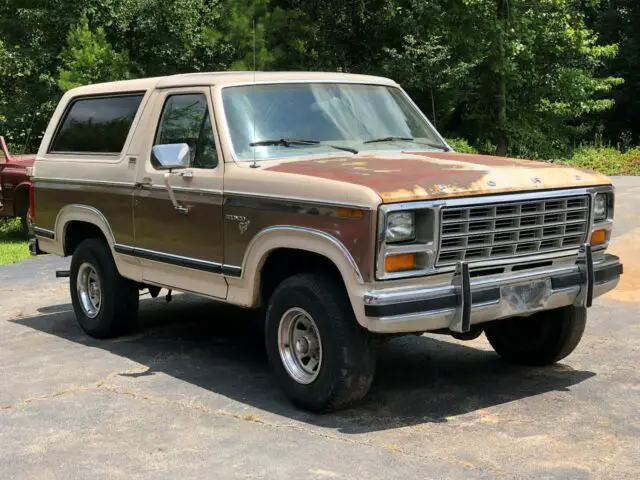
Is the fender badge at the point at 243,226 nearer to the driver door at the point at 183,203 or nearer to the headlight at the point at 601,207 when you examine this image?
the driver door at the point at 183,203

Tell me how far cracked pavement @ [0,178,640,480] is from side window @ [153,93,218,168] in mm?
1585

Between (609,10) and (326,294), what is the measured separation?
39.2 m

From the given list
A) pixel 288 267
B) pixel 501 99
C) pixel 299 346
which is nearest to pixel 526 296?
pixel 299 346

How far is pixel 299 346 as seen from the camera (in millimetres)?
5570

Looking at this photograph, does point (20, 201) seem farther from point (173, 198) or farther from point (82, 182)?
point (173, 198)

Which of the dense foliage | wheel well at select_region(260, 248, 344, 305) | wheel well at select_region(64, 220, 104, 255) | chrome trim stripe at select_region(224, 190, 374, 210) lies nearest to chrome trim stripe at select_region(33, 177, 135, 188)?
wheel well at select_region(64, 220, 104, 255)

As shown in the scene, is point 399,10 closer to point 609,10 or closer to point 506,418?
point 609,10

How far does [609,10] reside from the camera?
4053 cm

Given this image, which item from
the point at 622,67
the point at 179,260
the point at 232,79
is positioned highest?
the point at 622,67

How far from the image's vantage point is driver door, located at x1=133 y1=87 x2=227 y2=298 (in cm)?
616

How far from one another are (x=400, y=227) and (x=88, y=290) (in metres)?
3.85

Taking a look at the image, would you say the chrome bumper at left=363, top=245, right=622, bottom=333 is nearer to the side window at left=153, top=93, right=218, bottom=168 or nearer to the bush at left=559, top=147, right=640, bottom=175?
the side window at left=153, top=93, right=218, bottom=168

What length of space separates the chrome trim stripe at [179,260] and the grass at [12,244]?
630 cm

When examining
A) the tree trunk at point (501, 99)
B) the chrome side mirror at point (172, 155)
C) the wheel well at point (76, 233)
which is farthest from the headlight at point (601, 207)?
the tree trunk at point (501, 99)
